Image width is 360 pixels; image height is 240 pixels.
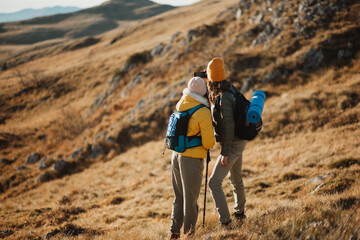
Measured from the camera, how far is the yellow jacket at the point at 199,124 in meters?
3.43

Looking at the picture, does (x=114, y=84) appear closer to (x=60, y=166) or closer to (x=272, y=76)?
(x=60, y=166)

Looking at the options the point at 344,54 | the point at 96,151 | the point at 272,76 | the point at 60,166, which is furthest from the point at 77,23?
the point at 344,54

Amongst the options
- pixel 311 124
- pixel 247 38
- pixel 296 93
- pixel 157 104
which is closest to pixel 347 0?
pixel 247 38

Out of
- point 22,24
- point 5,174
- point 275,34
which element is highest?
point 22,24

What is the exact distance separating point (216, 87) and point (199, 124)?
0.70 metres

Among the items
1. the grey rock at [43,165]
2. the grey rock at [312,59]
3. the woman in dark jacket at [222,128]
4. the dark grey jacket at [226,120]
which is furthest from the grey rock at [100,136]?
Result: the dark grey jacket at [226,120]

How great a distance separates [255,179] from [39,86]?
4438 centimetres

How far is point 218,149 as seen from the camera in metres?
12.1

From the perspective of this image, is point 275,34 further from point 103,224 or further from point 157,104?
point 103,224

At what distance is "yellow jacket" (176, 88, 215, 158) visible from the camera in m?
3.43

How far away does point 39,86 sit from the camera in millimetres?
41125

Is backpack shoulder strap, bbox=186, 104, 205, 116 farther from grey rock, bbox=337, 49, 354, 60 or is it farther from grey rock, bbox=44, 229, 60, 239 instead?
grey rock, bbox=337, 49, 354, 60

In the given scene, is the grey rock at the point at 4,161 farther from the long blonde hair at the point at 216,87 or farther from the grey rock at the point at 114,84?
the long blonde hair at the point at 216,87

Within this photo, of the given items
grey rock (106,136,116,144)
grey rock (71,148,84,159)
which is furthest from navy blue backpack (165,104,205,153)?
grey rock (71,148,84,159)
